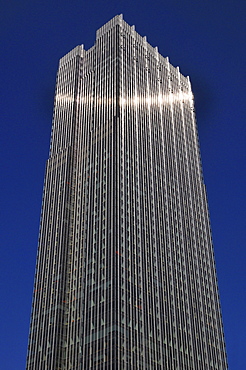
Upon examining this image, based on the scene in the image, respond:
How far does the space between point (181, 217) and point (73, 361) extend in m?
66.3

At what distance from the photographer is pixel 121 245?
14538 cm

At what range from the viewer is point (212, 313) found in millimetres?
166125

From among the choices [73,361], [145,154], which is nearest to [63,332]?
[73,361]

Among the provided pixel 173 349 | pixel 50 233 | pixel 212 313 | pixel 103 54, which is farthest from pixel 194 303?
pixel 103 54

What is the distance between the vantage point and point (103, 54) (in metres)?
199

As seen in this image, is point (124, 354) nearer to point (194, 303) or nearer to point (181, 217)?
point (194, 303)

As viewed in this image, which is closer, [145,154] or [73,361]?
[73,361]

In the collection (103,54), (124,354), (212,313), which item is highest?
(103,54)

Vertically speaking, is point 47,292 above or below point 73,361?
above

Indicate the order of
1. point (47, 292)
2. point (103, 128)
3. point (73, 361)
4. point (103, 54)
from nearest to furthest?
1. point (73, 361)
2. point (47, 292)
3. point (103, 128)
4. point (103, 54)

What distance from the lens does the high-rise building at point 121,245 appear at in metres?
136

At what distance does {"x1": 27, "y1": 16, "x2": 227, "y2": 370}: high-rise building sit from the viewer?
447ft

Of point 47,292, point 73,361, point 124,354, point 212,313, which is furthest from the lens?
point 212,313

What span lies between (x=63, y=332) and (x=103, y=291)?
1953cm
